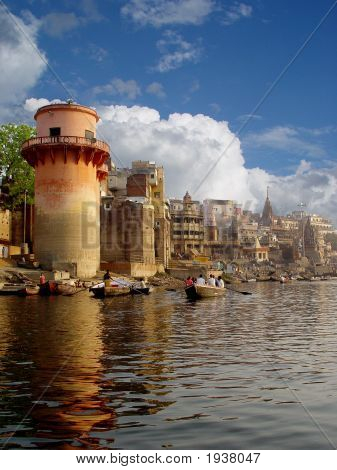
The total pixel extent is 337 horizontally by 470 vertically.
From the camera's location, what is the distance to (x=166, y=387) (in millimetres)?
10188

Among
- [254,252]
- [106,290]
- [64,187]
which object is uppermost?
[64,187]

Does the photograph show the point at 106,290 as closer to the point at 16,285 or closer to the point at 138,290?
the point at 138,290

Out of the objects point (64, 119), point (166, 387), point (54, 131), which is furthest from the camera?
point (54, 131)

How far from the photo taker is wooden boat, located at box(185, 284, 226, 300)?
122ft

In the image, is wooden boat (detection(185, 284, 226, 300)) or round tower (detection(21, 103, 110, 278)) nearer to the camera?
A: wooden boat (detection(185, 284, 226, 300))

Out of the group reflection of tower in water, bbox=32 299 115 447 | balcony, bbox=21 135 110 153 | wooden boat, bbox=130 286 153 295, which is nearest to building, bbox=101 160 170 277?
balcony, bbox=21 135 110 153

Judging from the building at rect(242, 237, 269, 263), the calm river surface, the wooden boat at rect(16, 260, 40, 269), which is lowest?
the calm river surface

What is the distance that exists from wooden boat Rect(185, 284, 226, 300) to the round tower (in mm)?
14219

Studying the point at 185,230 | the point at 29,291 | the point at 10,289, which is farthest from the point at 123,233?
the point at 185,230

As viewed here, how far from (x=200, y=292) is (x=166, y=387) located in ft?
91.0

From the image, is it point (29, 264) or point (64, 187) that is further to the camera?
point (64, 187)

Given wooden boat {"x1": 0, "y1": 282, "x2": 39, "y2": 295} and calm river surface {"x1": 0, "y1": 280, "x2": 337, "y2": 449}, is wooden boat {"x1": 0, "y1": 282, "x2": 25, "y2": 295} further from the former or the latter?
calm river surface {"x1": 0, "y1": 280, "x2": 337, "y2": 449}

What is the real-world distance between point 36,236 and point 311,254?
15862cm

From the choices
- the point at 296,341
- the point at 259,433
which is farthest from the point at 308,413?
the point at 296,341
